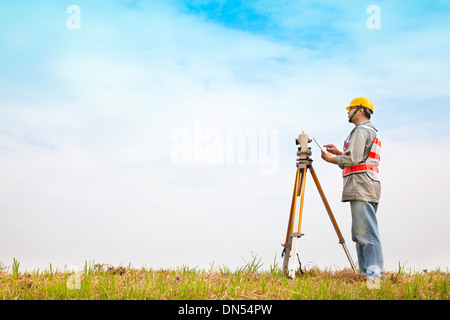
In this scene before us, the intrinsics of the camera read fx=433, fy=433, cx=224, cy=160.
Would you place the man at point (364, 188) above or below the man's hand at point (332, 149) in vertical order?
below

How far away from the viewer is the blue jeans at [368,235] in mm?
7102

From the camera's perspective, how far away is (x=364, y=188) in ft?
23.8

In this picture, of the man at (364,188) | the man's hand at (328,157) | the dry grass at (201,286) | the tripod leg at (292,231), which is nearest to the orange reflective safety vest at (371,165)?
the man at (364,188)

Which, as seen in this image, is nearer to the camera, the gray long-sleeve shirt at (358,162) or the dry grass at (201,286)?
the dry grass at (201,286)

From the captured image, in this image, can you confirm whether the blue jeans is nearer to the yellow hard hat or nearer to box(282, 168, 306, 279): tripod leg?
box(282, 168, 306, 279): tripod leg

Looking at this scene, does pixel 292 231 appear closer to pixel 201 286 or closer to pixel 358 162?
pixel 358 162

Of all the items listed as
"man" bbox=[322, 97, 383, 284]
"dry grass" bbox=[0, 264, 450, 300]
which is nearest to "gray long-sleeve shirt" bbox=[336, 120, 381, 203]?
"man" bbox=[322, 97, 383, 284]

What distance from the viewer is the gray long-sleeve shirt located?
7.23 m

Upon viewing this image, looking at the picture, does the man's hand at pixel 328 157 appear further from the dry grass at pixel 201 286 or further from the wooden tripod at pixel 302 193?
the dry grass at pixel 201 286

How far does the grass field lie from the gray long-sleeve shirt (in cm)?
139

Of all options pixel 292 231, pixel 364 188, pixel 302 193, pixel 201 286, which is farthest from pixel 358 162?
pixel 201 286

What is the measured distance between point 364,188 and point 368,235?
2.55ft
